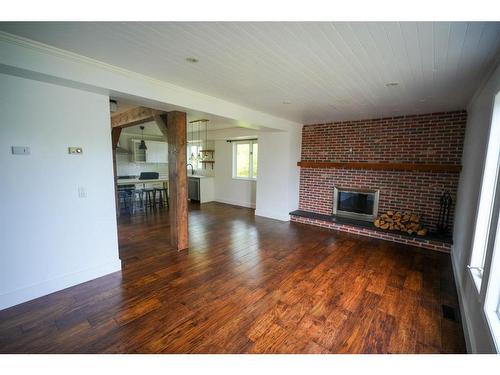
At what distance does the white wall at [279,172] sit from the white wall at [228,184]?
1.11m

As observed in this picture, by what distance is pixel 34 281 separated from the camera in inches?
89.5

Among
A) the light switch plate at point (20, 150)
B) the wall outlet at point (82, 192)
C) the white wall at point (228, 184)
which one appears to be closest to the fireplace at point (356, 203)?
the white wall at point (228, 184)

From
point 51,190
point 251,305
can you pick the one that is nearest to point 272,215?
point 251,305

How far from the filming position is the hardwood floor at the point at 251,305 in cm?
176

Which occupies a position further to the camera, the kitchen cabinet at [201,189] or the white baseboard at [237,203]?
the kitchen cabinet at [201,189]

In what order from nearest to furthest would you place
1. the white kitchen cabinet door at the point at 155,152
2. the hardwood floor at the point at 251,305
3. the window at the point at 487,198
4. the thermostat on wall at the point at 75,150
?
the hardwood floor at the point at 251,305, the window at the point at 487,198, the thermostat on wall at the point at 75,150, the white kitchen cabinet door at the point at 155,152

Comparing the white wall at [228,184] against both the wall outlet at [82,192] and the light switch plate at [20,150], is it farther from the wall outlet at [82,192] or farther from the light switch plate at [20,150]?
the light switch plate at [20,150]

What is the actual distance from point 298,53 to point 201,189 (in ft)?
19.6

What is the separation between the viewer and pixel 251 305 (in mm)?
2242

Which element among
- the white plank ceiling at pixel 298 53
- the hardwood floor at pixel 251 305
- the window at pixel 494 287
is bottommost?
the hardwood floor at pixel 251 305

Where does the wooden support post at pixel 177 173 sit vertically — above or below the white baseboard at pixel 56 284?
above

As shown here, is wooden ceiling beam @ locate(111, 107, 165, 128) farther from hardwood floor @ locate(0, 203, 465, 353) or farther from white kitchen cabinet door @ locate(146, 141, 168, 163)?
white kitchen cabinet door @ locate(146, 141, 168, 163)

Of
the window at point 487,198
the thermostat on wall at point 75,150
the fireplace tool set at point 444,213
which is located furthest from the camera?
the fireplace tool set at point 444,213
